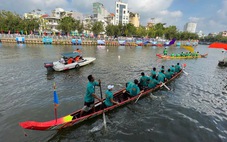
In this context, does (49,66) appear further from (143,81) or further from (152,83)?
(152,83)

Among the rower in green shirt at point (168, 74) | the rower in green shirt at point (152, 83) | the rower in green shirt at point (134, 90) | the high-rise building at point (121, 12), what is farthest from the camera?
the high-rise building at point (121, 12)

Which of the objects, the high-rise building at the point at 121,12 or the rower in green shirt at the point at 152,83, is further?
the high-rise building at the point at 121,12

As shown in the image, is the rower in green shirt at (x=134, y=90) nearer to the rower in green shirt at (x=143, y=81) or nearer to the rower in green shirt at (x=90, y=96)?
the rower in green shirt at (x=143, y=81)

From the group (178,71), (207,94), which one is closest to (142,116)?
(207,94)

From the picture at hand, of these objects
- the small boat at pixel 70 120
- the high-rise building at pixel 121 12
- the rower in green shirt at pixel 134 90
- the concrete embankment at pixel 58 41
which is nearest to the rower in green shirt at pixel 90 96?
the small boat at pixel 70 120

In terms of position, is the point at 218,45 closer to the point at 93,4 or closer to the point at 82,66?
the point at 82,66

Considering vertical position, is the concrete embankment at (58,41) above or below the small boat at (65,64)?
above

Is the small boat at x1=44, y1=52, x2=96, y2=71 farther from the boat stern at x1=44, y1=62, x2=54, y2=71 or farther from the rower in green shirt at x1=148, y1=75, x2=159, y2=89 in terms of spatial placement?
the rower in green shirt at x1=148, y1=75, x2=159, y2=89

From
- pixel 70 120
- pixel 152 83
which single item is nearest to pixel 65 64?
pixel 152 83

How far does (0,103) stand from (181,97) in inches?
616

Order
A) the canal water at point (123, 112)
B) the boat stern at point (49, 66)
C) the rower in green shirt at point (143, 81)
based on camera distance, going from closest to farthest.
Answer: the canal water at point (123, 112)
the rower in green shirt at point (143, 81)
the boat stern at point (49, 66)

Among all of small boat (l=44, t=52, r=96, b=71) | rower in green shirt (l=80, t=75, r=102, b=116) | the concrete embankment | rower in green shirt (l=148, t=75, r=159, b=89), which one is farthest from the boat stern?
the concrete embankment

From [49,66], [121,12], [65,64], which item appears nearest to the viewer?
[49,66]

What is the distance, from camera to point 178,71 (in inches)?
771
